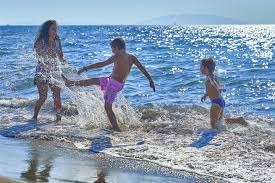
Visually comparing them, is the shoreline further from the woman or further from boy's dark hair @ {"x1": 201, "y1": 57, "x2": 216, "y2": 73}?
boy's dark hair @ {"x1": 201, "y1": 57, "x2": 216, "y2": 73}

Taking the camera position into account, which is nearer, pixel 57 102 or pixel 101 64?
pixel 101 64

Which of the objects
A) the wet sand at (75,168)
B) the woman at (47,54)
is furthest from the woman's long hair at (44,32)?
the wet sand at (75,168)

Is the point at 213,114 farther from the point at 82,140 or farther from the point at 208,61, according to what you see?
the point at 82,140

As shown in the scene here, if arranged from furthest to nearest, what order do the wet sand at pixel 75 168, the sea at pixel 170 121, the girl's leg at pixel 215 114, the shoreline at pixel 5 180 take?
the girl's leg at pixel 215 114 → the sea at pixel 170 121 → the wet sand at pixel 75 168 → the shoreline at pixel 5 180

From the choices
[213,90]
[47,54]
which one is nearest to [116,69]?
[47,54]

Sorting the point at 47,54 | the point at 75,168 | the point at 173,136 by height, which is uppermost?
the point at 47,54

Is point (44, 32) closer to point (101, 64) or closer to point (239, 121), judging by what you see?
point (101, 64)

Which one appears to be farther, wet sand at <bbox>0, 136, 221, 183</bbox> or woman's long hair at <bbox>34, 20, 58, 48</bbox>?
woman's long hair at <bbox>34, 20, 58, 48</bbox>

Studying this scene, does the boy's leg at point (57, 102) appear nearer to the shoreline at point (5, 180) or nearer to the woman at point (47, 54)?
the woman at point (47, 54)

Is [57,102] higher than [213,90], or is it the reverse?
[213,90]

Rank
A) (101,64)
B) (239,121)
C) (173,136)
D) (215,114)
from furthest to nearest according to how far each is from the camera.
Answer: (239,121), (215,114), (101,64), (173,136)

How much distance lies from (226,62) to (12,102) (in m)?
14.1

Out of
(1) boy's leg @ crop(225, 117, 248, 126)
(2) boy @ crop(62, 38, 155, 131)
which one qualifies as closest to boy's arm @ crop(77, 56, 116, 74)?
(2) boy @ crop(62, 38, 155, 131)

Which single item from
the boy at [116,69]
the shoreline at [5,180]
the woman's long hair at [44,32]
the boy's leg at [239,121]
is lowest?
the boy's leg at [239,121]
